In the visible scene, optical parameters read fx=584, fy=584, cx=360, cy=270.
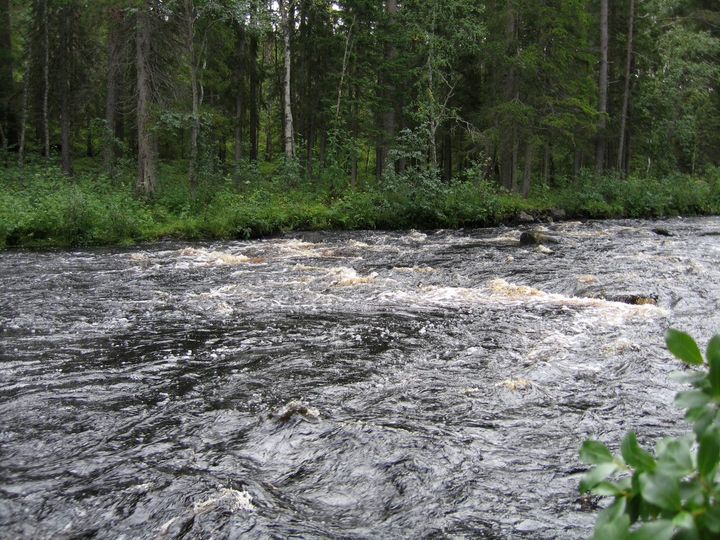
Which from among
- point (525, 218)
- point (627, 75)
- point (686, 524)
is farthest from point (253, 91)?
point (686, 524)

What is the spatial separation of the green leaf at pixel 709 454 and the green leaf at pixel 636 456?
0.08m

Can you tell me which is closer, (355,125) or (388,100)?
(388,100)

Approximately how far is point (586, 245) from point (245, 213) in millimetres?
10349

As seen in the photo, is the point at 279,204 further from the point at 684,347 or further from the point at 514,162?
the point at 684,347

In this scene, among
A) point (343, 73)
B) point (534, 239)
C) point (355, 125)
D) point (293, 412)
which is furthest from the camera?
point (355, 125)

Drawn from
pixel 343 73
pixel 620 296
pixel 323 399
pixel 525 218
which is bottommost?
pixel 323 399

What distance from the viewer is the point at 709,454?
1.05 meters

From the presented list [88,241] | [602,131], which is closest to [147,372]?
[88,241]

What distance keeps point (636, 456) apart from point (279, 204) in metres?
20.3

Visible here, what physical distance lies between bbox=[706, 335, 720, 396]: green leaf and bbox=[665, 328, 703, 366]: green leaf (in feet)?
0.07

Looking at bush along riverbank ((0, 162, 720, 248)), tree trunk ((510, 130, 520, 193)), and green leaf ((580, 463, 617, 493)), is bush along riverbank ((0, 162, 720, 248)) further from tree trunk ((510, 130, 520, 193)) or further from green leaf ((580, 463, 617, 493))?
green leaf ((580, 463, 617, 493))

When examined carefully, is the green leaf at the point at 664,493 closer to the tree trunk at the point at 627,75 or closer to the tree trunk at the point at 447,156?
the tree trunk at the point at 627,75

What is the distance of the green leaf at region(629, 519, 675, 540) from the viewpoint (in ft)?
3.01

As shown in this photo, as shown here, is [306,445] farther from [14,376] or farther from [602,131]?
[602,131]
